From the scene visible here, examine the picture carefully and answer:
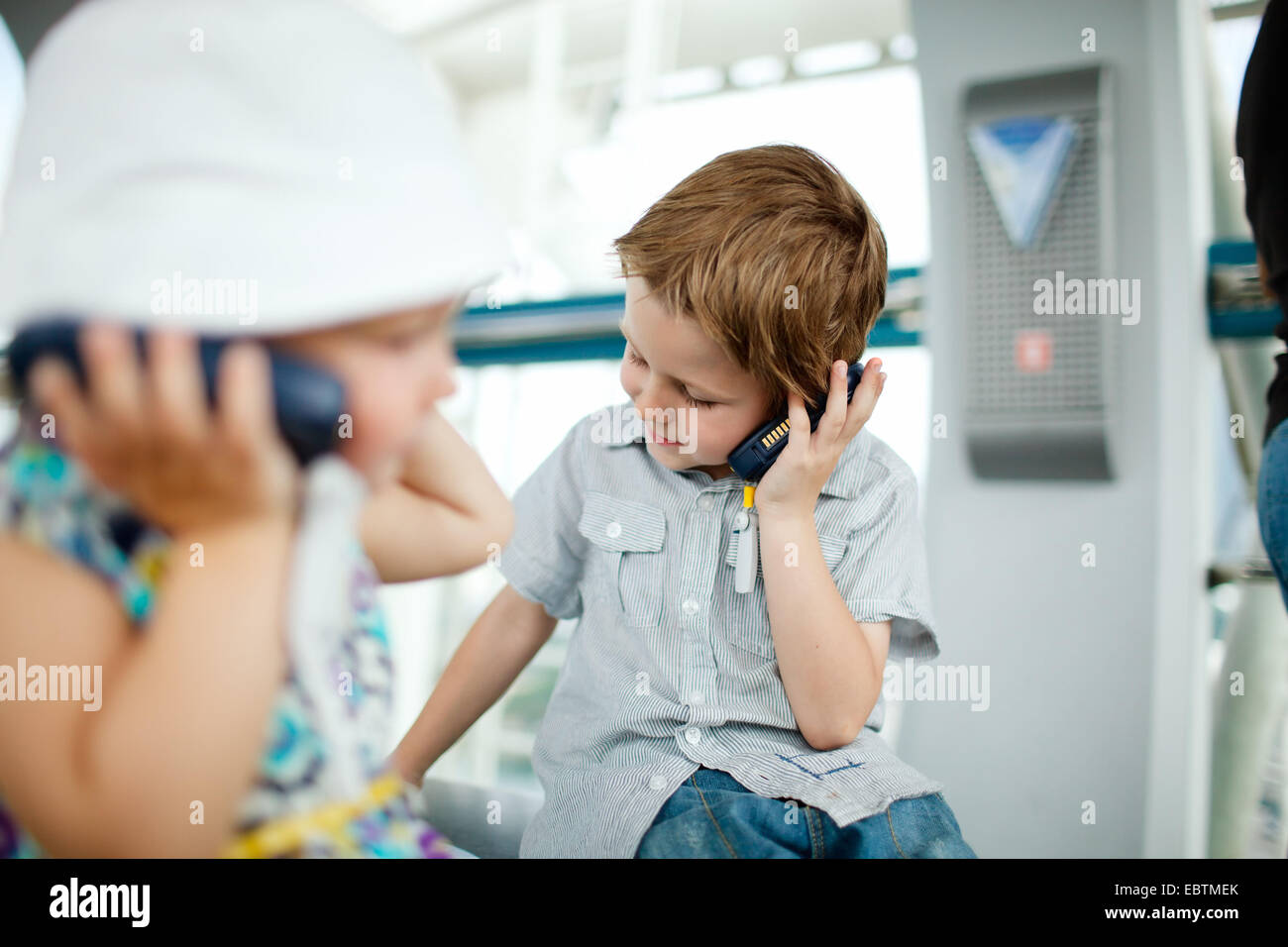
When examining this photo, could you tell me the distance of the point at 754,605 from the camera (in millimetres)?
877

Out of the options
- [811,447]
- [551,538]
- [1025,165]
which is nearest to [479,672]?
[551,538]

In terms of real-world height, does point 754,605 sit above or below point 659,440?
below

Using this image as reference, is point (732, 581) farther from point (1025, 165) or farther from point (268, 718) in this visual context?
point (1025, 165)

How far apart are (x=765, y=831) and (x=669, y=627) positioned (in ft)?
0.67

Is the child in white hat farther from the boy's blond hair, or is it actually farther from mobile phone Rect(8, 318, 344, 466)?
the boy's blond hair

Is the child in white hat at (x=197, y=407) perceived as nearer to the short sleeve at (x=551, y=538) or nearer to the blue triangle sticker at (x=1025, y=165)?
the short sleeve at (x=551, y=538)

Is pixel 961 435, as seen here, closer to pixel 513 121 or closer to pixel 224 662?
pixel 513 121

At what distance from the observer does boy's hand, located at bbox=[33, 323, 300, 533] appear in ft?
1.52

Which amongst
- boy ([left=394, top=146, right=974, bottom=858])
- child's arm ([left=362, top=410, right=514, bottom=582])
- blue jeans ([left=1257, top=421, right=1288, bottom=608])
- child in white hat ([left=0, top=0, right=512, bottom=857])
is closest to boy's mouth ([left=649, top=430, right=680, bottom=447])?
boy ([left=394, top=146, right=974, bottom=858])

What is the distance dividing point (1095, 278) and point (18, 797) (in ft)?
4.22

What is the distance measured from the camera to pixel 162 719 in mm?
442

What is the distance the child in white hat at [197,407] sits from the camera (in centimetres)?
46

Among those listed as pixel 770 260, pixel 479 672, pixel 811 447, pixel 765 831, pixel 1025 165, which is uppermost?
pixel 1025 165

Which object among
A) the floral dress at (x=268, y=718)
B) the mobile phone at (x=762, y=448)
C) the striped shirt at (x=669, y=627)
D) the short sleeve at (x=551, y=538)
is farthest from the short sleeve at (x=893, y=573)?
the floral dress at (x=268, y=718)
